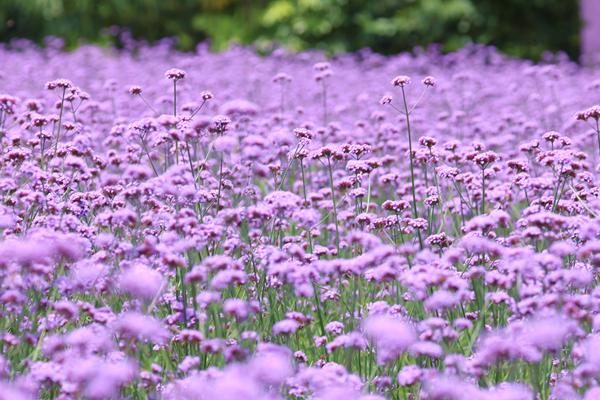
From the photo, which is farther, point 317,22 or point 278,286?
point 317,22

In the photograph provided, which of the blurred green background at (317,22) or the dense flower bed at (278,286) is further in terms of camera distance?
the blurred green background at (317,22)

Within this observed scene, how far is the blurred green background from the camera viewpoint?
1683 centimetres

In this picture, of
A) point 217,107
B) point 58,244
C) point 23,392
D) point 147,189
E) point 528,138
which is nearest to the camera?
point 23,392

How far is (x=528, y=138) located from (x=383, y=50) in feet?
34.2

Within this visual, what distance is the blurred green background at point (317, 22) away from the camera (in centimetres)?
1683

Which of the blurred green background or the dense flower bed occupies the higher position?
the blurred green background

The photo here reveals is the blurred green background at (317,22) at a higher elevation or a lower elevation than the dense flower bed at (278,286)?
higher

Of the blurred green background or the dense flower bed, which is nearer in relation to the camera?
the dense flower bed

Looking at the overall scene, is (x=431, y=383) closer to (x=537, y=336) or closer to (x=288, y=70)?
(x=537, y=336)

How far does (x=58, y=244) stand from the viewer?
10.8ft

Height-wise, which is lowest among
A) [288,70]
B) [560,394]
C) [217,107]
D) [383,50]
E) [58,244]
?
[560,394]

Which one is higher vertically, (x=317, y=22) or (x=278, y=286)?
(x=317, y=22)

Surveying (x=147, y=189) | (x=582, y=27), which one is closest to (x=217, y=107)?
(x=147, y=189)

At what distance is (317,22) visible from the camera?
16.6m
